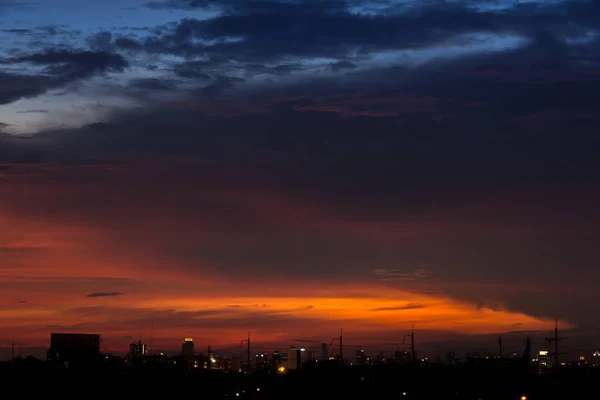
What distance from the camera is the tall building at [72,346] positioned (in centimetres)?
17165

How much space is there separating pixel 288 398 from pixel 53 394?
50142 mm

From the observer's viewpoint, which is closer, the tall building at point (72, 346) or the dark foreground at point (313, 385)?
the dark foreground at point (313, 385)

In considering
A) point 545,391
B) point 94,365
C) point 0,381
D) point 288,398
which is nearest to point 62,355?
point 94,365

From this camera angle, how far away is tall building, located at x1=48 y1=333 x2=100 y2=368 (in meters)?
172

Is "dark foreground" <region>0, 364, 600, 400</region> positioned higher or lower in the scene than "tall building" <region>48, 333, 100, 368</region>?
lower

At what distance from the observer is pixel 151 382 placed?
137250 mm

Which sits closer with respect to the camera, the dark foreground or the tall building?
the dark foreground

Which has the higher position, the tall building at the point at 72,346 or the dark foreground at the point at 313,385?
the tall building at the point at 72,346

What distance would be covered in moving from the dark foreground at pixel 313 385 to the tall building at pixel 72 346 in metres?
25.1

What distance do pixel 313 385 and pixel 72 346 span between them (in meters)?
52.9

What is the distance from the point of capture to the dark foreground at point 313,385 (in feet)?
389

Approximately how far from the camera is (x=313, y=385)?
154 m

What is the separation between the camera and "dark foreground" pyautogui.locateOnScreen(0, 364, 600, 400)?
11850 cm

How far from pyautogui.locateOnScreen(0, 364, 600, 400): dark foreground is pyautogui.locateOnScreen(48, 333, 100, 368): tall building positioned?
25123 mm
